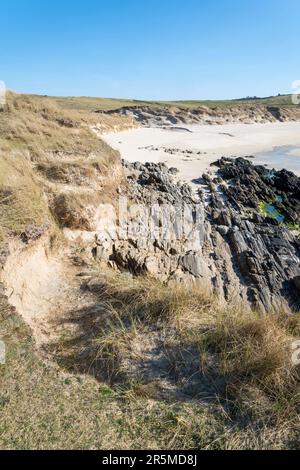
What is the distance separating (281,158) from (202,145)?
8536 mm

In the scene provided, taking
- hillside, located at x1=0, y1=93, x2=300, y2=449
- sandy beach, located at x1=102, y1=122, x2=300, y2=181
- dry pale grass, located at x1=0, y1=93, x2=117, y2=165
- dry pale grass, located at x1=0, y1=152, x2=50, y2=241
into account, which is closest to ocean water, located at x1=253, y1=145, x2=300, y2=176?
sandy beach, located at x1=102, y1=122, x2=300, y2=181

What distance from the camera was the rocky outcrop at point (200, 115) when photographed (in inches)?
2270

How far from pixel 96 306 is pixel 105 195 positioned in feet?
19.6

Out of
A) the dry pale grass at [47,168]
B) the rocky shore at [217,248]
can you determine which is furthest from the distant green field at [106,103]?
the dry pale grass at [47,168]

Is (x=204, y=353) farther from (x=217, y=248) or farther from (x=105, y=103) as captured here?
(x=105, y=103)

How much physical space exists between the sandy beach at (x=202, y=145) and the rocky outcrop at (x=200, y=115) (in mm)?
4274

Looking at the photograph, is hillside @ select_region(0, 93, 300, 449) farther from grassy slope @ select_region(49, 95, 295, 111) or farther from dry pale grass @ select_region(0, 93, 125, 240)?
grassy slope @ select_region(49, 95, 295, 111)

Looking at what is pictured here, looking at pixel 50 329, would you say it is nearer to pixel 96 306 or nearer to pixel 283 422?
pixel 96 306

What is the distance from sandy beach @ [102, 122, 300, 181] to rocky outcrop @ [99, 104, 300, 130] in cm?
427

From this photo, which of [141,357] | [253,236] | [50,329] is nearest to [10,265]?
[50,329]

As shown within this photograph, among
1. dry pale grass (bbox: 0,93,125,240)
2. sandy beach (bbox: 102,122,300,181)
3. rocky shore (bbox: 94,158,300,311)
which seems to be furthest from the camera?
sandy beach (bbox: 102,122,300,181)

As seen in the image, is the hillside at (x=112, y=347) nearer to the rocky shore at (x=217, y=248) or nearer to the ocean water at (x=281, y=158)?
the rocky shore at (x=217, y=248)

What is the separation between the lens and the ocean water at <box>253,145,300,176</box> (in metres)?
31.0

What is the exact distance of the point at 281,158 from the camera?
35.2 meters
